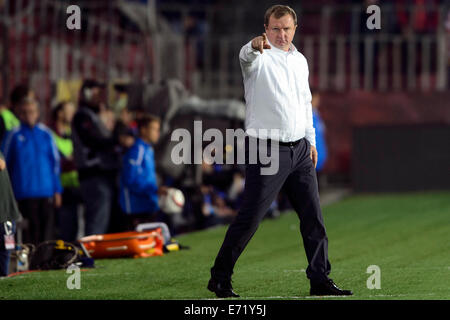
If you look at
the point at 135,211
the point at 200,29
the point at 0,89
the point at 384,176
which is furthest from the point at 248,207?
the point at 200,29

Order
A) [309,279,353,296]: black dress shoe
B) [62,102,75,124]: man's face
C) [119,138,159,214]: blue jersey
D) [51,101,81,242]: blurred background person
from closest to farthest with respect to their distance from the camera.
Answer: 1. [309,279,353,296]: black dress shoe
2. [119,138,159,214]: blue jersey
3. [51,101,81,242]: blurred background person
4. [62,102,75,124]: man's face

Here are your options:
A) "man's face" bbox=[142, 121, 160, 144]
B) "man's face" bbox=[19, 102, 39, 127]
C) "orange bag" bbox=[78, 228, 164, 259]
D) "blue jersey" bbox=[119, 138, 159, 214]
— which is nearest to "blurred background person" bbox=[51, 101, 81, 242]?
"blue jersey" bbox=[119, 138, 159, 214]

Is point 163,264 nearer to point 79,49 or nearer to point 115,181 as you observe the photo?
point 115,181

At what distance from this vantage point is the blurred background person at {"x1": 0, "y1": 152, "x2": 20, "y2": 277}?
11.2 metres

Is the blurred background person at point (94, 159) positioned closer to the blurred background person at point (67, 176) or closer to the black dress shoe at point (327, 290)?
the blurred background person at point (67, 176)

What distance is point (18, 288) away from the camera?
1046cm

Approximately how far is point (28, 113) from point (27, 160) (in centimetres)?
54

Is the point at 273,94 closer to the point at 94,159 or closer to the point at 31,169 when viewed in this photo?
the point at 31,169

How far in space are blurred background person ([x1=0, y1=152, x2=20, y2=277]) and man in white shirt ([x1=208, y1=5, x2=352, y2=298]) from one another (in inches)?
110

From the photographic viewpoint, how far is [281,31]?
899 cm

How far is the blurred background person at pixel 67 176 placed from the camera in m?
15.4

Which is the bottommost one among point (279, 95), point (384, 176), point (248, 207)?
point (384, 176)

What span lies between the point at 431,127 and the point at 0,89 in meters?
8.31

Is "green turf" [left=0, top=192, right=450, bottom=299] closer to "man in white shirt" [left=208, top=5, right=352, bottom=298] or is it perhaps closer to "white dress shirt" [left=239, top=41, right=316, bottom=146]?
"man in white shirt" [left=208, top=5, right=352, bottom=298]
